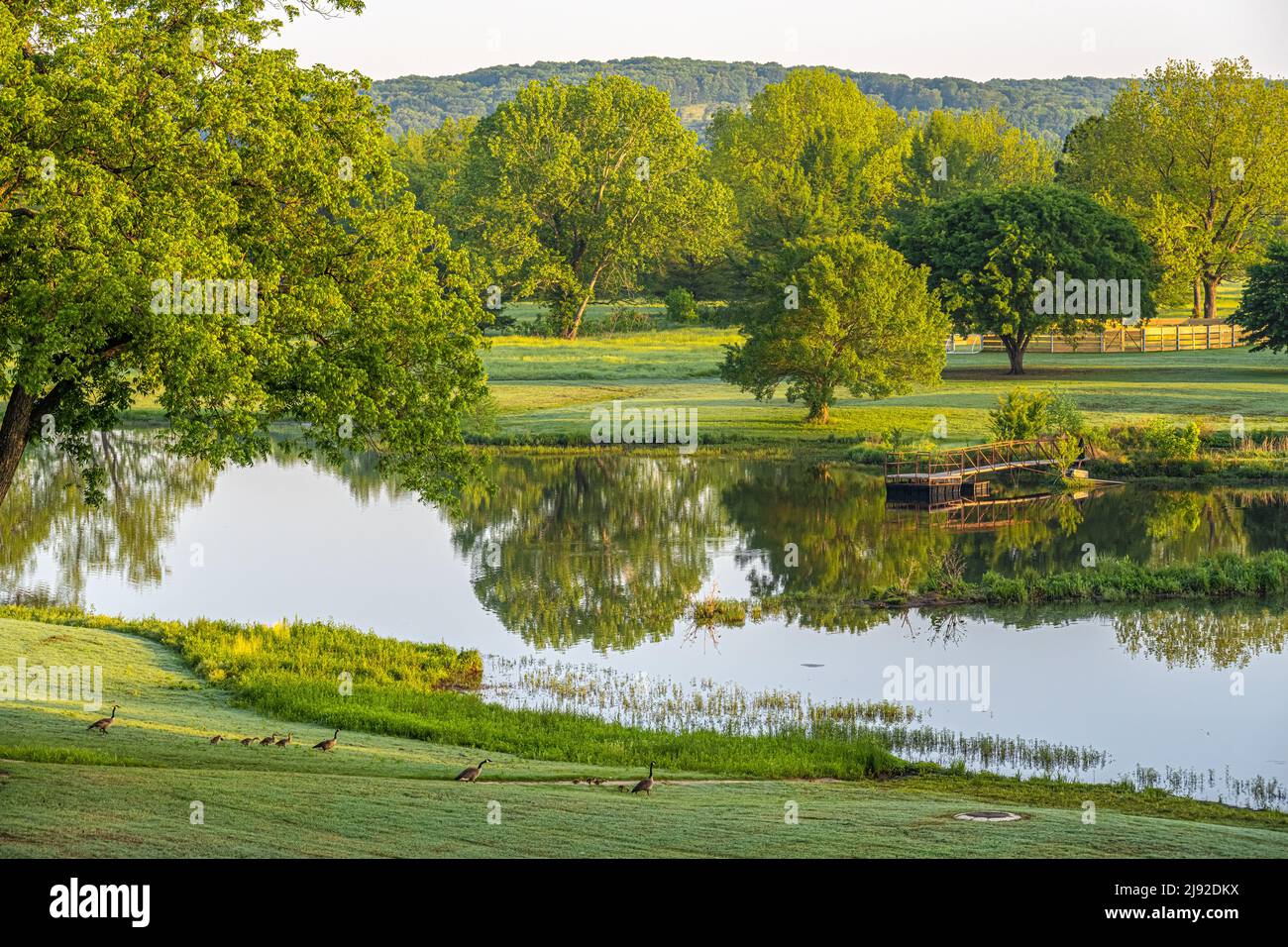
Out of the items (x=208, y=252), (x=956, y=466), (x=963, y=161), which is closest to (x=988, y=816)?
(x=208, y=252)

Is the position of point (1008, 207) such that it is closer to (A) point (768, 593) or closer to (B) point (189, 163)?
(A) point (768, 593)

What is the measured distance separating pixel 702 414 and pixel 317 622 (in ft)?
144

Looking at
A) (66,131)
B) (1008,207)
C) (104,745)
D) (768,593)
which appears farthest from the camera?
(1008,207)

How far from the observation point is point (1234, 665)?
31.1m

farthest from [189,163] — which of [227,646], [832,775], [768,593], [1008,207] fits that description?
[1008,207]

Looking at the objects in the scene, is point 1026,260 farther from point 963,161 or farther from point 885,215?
point 963,161

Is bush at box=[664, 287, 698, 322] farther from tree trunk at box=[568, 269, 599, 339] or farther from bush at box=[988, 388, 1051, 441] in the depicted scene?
bush at box=[988, 388, 1051, 441]

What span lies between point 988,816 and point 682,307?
96.0m

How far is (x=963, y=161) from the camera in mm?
130125

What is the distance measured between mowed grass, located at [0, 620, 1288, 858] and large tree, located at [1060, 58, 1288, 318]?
299 ft

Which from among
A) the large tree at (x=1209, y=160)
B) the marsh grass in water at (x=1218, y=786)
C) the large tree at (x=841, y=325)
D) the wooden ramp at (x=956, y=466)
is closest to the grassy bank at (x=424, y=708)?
the marsh grass in water at (x=1218, y=786)

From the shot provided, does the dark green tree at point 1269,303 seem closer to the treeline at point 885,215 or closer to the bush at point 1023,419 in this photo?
the treeline at point 885,215

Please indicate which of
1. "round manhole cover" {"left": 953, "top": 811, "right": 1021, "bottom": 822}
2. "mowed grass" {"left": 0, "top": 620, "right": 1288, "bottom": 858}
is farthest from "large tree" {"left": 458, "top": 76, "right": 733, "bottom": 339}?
"round manhole cover" {"left": 953, "top": 811, "right": 1021, "bottom": 822}

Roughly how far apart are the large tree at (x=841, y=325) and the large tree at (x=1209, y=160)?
132 ft
